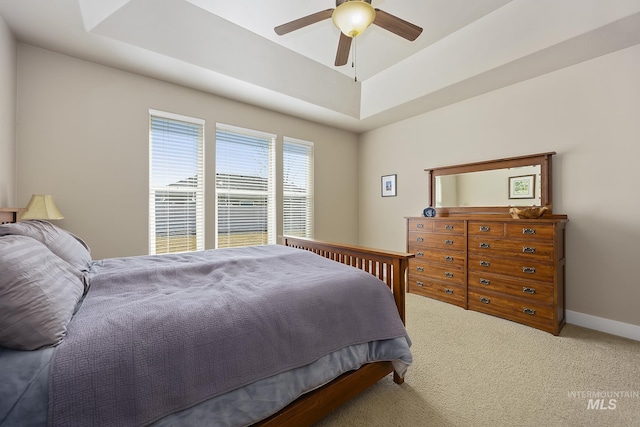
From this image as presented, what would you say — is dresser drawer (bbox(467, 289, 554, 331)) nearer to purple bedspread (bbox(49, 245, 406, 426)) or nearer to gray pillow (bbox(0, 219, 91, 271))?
purple bedspread (bbox(49, 245, 406, 426))

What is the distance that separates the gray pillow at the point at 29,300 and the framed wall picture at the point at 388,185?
403 cm

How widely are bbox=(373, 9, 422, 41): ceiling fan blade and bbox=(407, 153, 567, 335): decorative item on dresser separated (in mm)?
1957

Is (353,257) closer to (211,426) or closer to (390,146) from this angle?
(211,426)

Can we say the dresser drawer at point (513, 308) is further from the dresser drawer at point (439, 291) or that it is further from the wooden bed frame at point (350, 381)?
the wooden bed frame at point (350, 381)

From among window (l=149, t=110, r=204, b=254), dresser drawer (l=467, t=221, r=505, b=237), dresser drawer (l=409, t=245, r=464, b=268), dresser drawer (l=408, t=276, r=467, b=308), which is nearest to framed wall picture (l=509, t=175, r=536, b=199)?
dresser drawer (l=467, t=221, r=505, b=237)

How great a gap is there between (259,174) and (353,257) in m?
2.28

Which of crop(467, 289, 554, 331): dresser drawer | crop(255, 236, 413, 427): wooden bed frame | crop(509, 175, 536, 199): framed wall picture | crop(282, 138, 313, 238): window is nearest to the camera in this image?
crop(255, 236, 413, 427): wooden bed frame

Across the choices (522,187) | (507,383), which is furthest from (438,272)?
(507,383)

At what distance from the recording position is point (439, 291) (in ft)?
10.9

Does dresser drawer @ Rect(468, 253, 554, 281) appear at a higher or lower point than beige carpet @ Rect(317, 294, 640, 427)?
higher

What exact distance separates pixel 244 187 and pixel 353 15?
2.56m

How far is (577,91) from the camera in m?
2.64

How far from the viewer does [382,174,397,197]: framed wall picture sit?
4.36m

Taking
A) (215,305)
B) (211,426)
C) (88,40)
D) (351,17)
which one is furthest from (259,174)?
(211,426)
